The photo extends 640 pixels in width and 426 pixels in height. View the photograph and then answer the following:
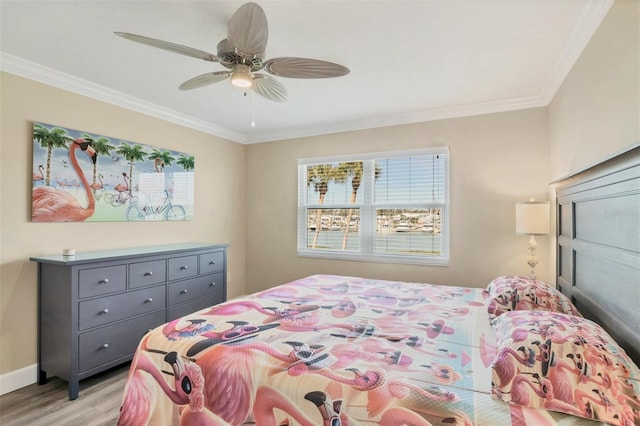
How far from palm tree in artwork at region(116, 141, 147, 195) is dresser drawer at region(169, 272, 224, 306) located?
110 centimetres

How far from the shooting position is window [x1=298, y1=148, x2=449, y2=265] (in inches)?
146

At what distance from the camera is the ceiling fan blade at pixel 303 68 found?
186 cm

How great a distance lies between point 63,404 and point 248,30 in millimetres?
2803

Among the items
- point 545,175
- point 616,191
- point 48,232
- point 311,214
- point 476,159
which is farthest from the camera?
point 311,214

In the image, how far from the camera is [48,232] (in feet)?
8.85

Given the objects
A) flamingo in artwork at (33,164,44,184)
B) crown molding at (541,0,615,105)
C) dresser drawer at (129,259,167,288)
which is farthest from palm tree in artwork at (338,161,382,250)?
flamingo in artwork at (33,164,44,184)

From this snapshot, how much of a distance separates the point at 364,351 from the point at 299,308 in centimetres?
75

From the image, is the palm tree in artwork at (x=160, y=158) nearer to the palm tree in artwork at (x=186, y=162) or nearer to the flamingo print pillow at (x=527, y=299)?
the palm tree in artwork at (x=186, y=162)

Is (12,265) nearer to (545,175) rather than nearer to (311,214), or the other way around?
(311,214)

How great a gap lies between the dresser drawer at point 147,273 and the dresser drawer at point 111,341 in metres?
0.31

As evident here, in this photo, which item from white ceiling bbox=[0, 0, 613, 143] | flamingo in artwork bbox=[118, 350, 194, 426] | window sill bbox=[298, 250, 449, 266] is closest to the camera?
flamingo in artwork bbox=[118, 350, 194, 426]

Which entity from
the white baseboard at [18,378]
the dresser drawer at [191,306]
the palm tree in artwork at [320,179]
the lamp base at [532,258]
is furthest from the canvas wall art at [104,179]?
the lamp base at [532,258]

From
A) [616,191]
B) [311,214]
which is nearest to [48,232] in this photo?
[311,214]

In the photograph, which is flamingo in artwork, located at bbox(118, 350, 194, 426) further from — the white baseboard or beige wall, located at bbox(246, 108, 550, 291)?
beige wall, located at bbox(246, 108, 550, 291)
